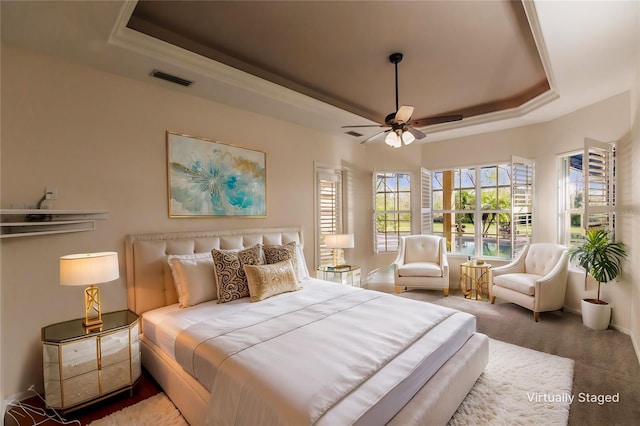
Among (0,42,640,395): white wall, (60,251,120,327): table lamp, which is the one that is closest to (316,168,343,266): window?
(0,42,640,395): white wall

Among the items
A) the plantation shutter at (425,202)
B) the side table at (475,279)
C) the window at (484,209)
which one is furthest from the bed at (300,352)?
the plantation shutter at (425,202)

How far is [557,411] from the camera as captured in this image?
2057 millimetres

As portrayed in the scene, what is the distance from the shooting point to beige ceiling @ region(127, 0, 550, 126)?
2330 mm

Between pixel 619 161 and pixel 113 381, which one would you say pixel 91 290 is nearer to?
pixel 113 381

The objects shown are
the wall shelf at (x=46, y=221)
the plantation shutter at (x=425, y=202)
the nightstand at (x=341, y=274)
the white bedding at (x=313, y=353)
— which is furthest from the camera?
the plantation shutter at (x=425, y=202)

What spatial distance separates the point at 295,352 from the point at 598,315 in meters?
3.71

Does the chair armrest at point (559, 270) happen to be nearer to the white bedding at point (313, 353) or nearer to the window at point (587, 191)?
the window at point (587, 191)

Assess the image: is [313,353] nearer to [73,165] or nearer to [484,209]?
[73,165]

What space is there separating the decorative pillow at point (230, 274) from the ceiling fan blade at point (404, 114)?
2.02 metres

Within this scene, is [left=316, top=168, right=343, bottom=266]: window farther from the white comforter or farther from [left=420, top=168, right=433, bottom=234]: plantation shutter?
the white comforter

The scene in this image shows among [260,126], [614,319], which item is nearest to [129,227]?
[260,126]

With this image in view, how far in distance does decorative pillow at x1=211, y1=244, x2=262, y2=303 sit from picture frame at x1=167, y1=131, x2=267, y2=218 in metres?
0.72

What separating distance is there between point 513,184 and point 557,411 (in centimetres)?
330

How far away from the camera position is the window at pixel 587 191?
3.23 meters
